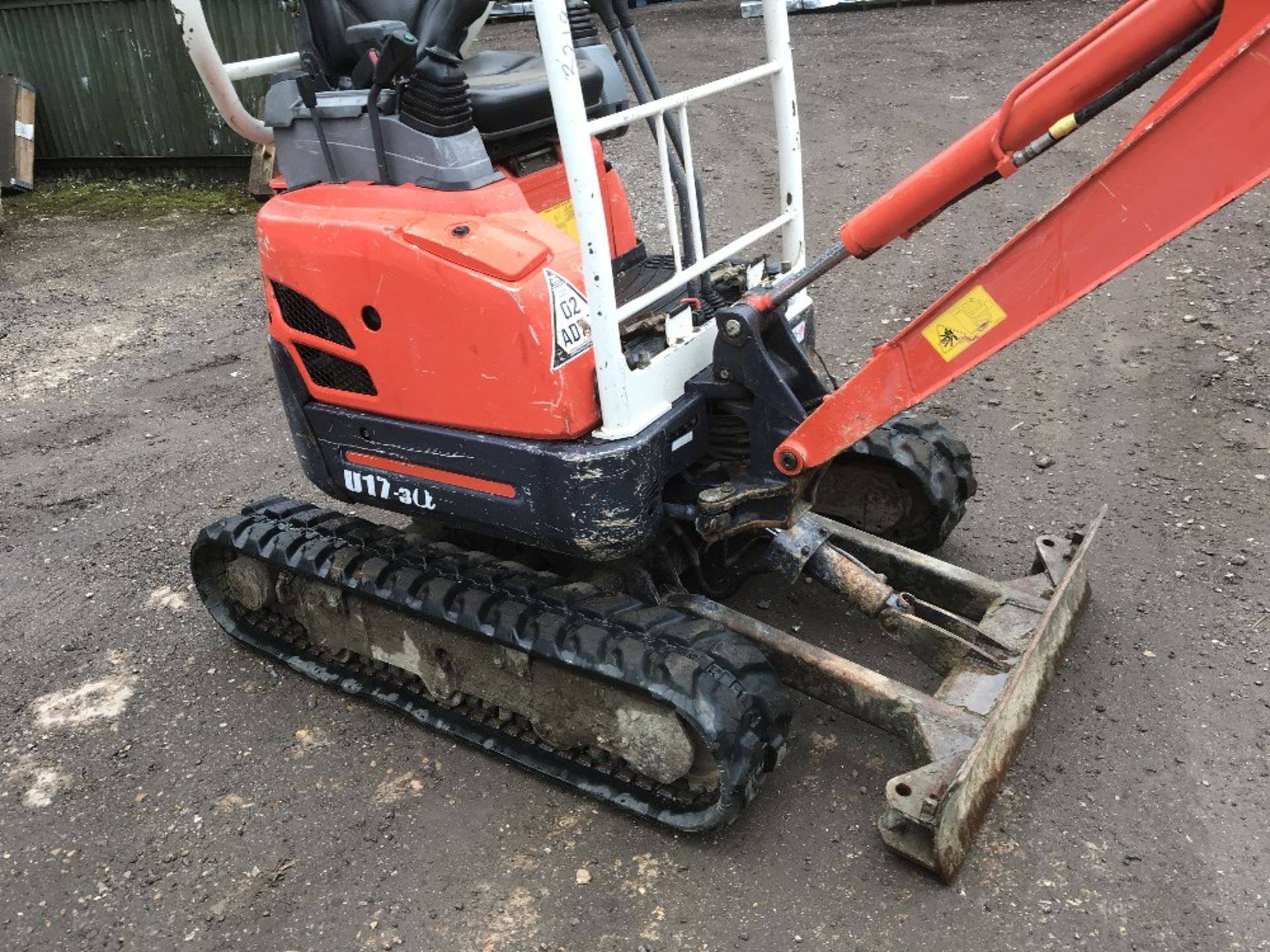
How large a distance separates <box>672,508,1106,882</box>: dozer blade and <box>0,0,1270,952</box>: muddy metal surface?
16 cm

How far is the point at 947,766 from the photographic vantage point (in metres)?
2.81

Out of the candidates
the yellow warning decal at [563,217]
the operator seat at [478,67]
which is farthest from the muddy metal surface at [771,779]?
the operator seat at [478,67]

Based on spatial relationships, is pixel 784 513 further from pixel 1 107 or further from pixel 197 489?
pixel 1 107

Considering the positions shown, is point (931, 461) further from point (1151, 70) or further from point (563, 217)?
point (1151, 70)

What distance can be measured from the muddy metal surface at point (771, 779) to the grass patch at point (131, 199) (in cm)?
359

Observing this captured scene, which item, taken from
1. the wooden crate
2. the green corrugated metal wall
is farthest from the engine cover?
the wooden crate

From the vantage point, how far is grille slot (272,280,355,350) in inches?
127

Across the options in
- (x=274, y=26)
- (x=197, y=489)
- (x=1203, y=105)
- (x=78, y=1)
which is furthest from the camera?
(x=78, y=1)

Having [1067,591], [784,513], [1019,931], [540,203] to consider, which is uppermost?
[540,203]

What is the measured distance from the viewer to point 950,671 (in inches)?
127

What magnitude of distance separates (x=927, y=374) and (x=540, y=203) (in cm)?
127

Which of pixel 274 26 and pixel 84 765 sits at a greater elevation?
pixel 274 26

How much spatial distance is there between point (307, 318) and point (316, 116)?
57cm

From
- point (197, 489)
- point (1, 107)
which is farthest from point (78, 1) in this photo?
point (197, 489)
